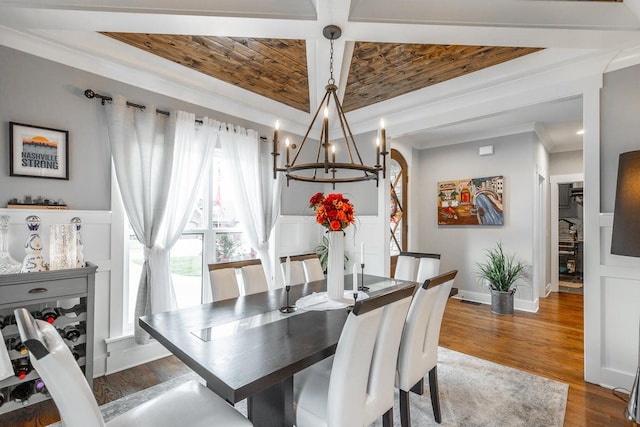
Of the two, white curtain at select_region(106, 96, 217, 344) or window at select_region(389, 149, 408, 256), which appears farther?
window at select_region(389, 149, 408, 256)

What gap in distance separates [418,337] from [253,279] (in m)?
1.38

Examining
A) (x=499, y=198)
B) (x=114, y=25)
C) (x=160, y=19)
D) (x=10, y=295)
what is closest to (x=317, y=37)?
(x=160, y=19)

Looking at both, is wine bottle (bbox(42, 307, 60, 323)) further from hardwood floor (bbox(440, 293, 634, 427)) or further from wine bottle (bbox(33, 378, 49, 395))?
hardwood floor (bbox(440, 293, 634, 427))

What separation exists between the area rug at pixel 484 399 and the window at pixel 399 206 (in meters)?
2.72

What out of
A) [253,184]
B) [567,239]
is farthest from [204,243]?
[567,239]

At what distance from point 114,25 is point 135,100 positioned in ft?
2.61

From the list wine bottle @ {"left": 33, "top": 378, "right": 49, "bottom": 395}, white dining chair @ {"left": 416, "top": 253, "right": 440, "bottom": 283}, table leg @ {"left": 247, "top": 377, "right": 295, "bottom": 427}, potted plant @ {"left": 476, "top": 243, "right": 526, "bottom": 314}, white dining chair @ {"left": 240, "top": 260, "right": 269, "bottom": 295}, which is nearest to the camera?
table leg @ {"left": 247, "top": 377, "right": 295, "bottom": 427}

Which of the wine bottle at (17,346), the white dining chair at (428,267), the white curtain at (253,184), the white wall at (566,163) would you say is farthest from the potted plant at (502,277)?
the wine bottle at (17,346)

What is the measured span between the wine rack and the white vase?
170cm

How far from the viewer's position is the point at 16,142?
215cm

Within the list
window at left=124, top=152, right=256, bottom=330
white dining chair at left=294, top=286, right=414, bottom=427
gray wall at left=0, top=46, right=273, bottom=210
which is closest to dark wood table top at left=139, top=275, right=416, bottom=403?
white dining chair at left=294, top=286, right=414, bottom=427

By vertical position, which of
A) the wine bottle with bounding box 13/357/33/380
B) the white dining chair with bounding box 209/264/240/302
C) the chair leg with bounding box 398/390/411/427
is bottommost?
the chair leg with bounding box 398/390/411/427

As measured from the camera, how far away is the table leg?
53.9 inches

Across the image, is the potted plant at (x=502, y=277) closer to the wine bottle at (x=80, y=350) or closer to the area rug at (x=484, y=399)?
the area rug at (x=484, y=399)
